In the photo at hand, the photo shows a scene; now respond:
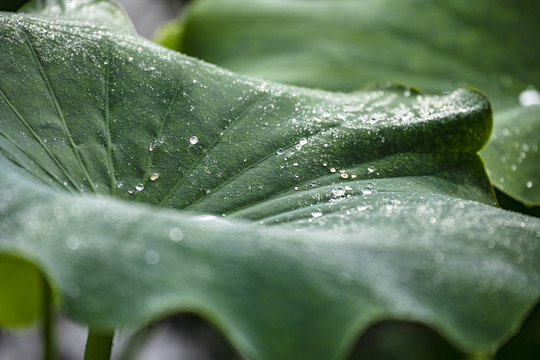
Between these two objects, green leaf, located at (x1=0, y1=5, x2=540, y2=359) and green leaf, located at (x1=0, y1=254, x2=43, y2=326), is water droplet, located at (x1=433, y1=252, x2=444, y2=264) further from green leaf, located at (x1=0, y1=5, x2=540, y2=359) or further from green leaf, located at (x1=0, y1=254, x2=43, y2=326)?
green leaf, located at (x1=0, y1=254, x2=43, y2=326)

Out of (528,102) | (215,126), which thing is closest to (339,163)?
(215,126)

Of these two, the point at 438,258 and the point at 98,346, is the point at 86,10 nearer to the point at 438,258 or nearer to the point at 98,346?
the point at 98,346

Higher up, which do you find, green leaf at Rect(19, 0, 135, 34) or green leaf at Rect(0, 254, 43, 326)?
green leaf at Rect(19, 0, 135, 34)

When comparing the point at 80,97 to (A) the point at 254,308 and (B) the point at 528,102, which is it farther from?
(B) the point at 528,102

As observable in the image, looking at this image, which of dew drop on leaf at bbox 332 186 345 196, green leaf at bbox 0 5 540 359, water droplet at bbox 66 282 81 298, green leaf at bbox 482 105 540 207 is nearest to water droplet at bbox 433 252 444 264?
green leaf at bbox 0 5 540 359

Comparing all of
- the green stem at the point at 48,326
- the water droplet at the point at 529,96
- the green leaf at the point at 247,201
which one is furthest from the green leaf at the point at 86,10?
the water droplet at the point at 529,96

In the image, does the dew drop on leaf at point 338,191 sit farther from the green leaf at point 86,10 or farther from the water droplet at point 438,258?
the green leaf at point 86,10
